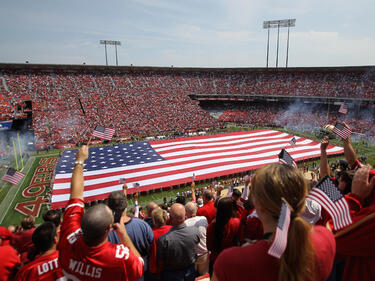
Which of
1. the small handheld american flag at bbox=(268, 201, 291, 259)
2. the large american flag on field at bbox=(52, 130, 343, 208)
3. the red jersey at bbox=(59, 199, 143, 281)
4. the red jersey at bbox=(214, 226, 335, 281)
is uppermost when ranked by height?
the small handheld american flag at bbox=(268, 201, 291, 259)

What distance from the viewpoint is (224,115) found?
4709cm

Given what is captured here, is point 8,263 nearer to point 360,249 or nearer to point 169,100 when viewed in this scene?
point 360,249

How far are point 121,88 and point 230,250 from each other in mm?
46027

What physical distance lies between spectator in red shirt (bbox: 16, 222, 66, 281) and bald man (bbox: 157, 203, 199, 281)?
117cm

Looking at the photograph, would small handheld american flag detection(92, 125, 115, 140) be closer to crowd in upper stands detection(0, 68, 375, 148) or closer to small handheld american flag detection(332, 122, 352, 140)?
small handheld american flag detection(332, 122, 352, 140)

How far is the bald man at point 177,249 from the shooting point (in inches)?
121

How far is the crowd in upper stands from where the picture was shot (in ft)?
107

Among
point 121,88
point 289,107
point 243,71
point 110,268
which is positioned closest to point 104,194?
point 110,268

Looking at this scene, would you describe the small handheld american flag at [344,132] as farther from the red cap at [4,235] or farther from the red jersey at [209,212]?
the red cap at [4,235]

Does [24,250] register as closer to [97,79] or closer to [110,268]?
[110,268]

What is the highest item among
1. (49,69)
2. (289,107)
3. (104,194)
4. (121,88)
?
(49,69)

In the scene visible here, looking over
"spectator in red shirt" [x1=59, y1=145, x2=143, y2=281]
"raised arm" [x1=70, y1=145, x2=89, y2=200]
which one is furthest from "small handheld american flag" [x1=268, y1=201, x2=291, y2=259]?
"raised arm" [x1=70, y1=145, x2=89, y2=200]

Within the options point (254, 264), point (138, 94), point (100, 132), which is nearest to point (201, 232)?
point (254, 264)

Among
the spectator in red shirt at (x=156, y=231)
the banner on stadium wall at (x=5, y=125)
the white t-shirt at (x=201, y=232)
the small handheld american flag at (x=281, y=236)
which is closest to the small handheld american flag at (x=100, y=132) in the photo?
the spectator in red shirt at (x=156, y=231)
